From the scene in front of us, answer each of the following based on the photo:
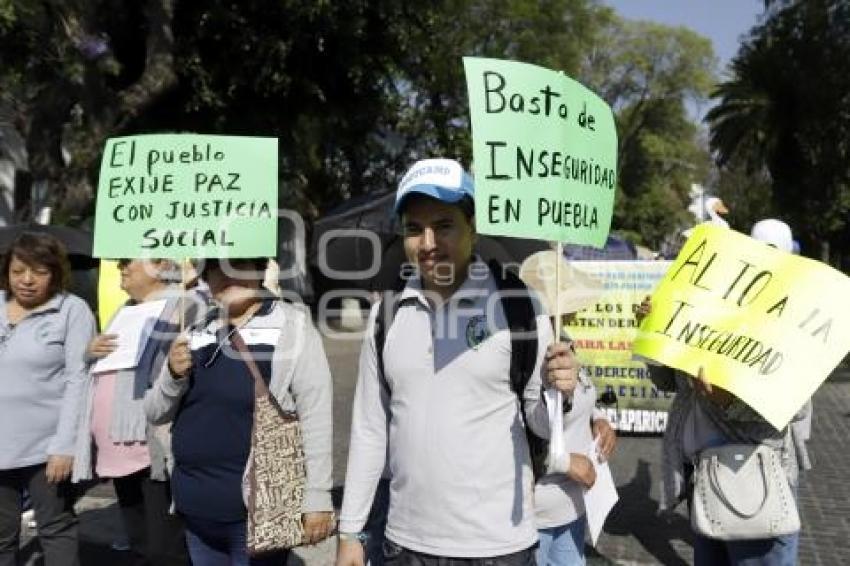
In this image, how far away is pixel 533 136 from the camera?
7.57 feet

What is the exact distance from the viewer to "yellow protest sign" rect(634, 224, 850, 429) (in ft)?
9.04

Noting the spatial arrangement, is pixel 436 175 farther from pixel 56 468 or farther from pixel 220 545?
pixel 56 468

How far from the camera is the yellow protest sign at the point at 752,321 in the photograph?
2.75 metres

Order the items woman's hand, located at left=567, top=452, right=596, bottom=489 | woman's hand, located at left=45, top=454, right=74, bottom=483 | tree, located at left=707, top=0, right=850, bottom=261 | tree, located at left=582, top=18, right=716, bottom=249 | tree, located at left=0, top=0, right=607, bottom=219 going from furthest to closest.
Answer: tree, located at left=582, top=18, right=716, bottom=249, tree, located at left=707, top=0, right=850, bottom=261, tree, located at left=0, top=0, right=607, bottom=219, woman's hand, located at left=45, top=454, right=74, bottom=483, woman's hand, located at left=567, top=452, right=596, bottom=489

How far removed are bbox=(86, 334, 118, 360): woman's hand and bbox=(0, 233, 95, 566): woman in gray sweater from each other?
1.7 inches

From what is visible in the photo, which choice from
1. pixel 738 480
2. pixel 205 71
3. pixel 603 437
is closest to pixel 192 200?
pixel 603 437

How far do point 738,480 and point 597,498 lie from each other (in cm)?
57

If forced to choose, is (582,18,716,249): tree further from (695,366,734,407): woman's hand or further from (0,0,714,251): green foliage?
(695,366,734,407): woman's hand

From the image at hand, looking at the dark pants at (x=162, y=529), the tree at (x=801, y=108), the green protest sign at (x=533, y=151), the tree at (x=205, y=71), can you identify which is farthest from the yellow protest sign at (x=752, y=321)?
the tree at (x=801, y=108)

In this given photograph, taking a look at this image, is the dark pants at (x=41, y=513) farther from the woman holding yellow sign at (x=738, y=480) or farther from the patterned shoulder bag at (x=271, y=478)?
the woman holding yellow sign at (x=738, y=480)

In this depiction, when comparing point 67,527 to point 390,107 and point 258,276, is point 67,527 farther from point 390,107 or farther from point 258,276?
point 390,107

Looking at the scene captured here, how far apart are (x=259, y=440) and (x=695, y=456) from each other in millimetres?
1555

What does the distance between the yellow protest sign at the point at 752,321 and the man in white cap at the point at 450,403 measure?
842 millimetres

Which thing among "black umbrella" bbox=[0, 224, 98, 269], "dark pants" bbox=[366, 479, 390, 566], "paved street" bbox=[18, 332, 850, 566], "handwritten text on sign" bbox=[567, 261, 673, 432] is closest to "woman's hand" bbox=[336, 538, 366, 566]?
"dark pants" bbox=[366, 479, 390, 566]
